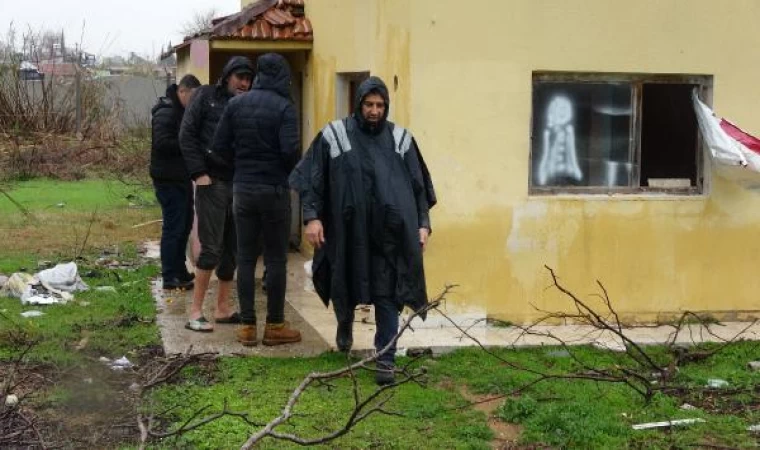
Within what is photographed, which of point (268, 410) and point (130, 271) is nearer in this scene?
point (268, 410)

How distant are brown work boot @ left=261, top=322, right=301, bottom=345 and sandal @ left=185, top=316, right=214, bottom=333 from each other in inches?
22.4

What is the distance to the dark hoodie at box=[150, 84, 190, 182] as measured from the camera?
9695mm

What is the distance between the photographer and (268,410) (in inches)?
246

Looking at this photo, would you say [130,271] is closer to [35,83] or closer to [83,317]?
[83,317]

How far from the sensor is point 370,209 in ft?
22.6

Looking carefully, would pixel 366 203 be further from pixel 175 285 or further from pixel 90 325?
pixel 175 285

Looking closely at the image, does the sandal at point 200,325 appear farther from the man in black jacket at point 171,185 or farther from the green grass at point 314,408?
the man in black jacket at point 171,185

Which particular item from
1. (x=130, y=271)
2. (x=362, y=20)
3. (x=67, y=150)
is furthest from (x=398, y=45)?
(x=67, y=150)

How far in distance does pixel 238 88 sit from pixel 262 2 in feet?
12.9

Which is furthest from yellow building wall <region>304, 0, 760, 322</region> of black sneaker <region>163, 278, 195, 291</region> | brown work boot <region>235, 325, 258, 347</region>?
black sneaker <region>163, 278, 195, 291</region>

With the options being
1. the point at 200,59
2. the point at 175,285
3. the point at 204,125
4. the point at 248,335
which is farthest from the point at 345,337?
the point at 200,59

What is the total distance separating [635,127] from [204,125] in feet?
11.8

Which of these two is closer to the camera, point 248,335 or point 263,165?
point 263,165

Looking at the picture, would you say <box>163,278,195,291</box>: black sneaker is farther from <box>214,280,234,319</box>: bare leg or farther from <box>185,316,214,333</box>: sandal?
<box>185,316,214,333</box>: sandal
